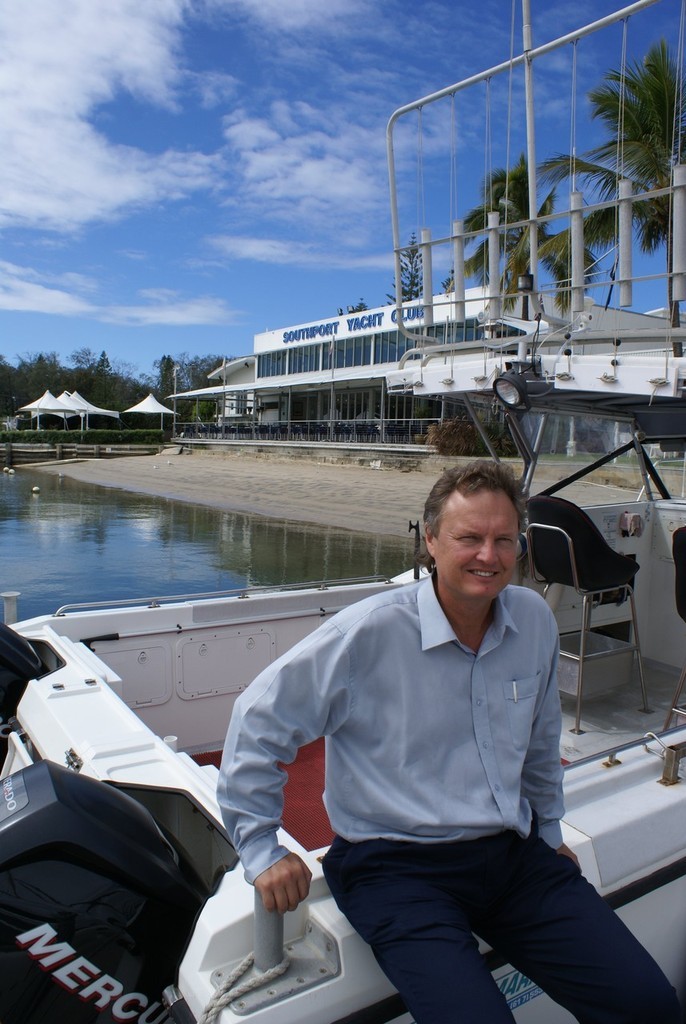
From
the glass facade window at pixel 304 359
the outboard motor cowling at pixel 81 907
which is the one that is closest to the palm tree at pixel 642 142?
the outboard motor cowling at pixel 81 907

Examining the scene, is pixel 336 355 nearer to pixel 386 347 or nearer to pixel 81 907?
pixel 386 347

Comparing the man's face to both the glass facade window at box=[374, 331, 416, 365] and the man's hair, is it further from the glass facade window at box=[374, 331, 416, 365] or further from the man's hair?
the glass facade window at box=[374, 331, 416, 365]

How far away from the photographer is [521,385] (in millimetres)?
3314

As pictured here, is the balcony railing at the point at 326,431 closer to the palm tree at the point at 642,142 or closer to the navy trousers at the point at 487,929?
the palm tree at the point at 642,142

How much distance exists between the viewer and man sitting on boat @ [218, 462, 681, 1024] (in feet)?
4.93

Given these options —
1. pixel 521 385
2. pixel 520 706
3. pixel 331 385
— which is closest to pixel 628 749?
pixel 520 706

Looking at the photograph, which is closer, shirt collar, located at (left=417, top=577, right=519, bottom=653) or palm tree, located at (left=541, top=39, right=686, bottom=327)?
shirt collar, located at (left=417, top=577, right=519, bottom=653)

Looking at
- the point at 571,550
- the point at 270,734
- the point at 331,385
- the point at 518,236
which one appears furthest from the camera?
the point at 331,385

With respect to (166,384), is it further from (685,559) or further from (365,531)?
(685,559)

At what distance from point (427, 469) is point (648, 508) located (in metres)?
21.4

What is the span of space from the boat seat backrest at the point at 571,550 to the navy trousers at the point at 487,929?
2.07 metres

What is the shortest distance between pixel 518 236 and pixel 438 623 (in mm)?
14664

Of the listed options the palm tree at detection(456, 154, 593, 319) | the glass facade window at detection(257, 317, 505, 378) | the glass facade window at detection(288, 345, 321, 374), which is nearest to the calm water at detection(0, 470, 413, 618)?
the palm tree at detection(456, 154, 593, 319)

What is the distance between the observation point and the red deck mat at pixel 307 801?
2.76 m
